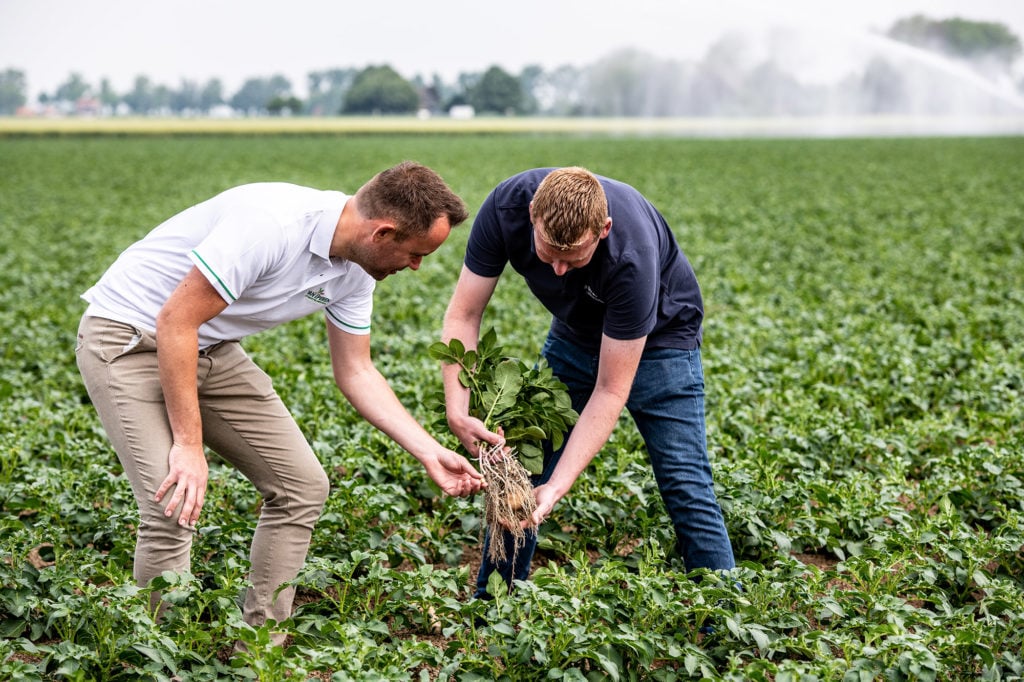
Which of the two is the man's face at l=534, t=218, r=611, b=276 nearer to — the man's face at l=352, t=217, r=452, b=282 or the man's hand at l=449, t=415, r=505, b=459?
the man's face at l=352, t=217, r=452, b=282

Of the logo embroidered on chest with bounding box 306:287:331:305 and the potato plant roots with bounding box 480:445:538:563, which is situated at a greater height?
the logo embroidered on chest with bounding box 306:287:331:305

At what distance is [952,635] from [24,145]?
47613mm

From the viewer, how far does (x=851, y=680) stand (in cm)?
314

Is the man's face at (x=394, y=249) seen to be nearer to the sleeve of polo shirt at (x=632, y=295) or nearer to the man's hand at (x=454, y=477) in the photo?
the sleeve of polo shirt at (x=632, y=295)

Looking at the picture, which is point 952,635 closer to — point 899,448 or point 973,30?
point 899,448

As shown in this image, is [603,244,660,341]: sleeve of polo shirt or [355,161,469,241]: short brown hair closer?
[355,161,469,241]: short brown hair

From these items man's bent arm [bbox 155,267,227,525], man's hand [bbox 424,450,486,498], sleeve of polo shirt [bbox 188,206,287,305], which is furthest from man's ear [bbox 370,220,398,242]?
man's hand [bbox 424,450,486,498]

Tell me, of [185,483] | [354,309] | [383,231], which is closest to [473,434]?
[354,309]

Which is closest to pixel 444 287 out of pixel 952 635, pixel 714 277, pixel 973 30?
pixel 714 277

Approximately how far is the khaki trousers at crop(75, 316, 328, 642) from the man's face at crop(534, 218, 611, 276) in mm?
1111

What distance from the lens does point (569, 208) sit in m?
2.95

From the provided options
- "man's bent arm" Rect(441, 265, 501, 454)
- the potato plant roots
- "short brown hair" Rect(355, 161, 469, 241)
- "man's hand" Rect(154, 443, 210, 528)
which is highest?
"short brown hair" Rect(355, 161, 469, 241)

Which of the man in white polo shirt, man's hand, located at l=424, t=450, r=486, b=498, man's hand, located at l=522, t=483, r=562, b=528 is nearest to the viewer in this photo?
the man in white polo shirt

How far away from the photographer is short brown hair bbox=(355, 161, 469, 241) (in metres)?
3.08
